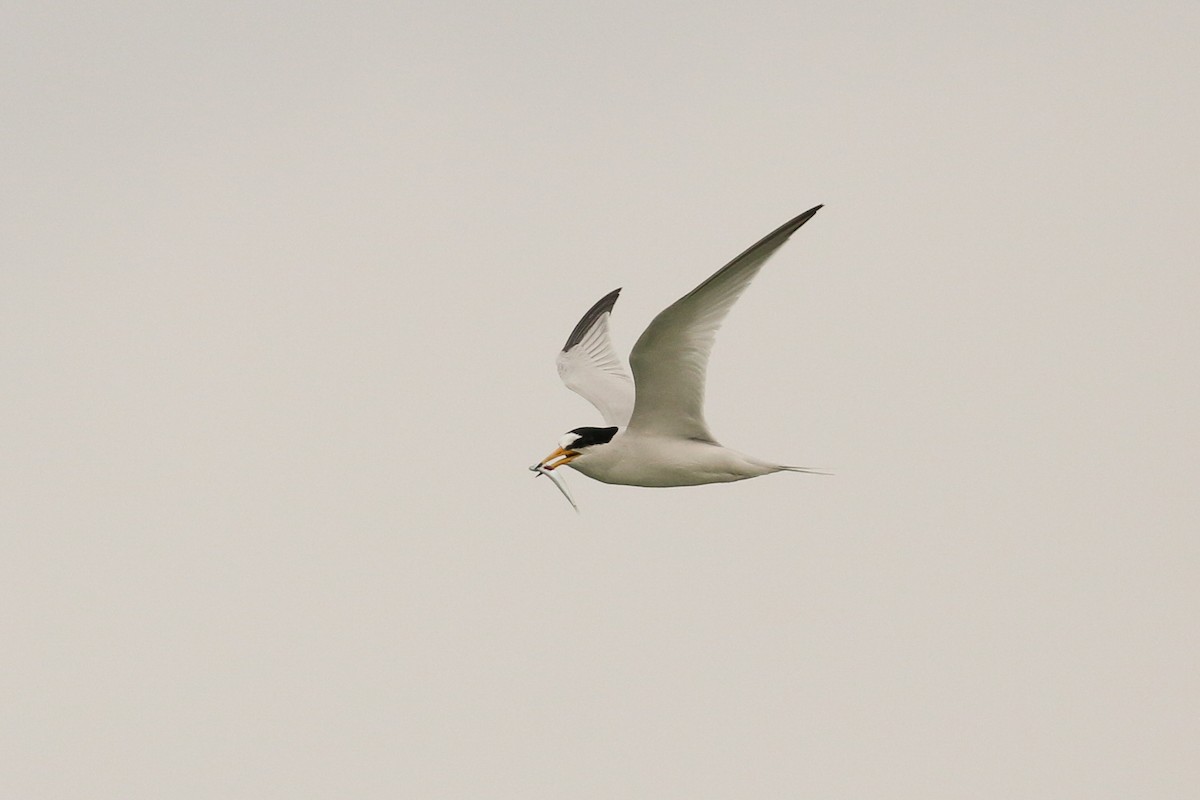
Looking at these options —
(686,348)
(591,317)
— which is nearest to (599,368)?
(591,317)

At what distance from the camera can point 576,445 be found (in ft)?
52.6

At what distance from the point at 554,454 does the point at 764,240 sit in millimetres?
3868

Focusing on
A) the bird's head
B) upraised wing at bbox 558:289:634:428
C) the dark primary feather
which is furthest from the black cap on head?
the dark primary feather

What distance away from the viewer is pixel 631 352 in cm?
1514

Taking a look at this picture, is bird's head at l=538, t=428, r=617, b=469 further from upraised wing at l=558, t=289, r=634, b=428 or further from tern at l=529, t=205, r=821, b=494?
upraised wing at l=558, t=289, r=634, b=428

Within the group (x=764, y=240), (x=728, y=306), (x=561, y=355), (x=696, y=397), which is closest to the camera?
(x=764, y=240)

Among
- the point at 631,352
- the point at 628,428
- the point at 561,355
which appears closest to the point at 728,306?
the point at 631,352

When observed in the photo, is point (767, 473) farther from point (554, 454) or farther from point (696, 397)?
point (554, 454)

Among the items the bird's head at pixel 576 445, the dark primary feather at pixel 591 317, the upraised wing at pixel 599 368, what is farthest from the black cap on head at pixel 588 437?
the dark primary feather at pixel 591 317

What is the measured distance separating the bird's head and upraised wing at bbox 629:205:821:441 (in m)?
0.33

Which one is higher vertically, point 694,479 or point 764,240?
point 764,240

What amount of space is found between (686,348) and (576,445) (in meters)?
1.71

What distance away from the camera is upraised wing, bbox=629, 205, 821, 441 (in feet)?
44.9

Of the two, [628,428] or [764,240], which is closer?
[764,240]
